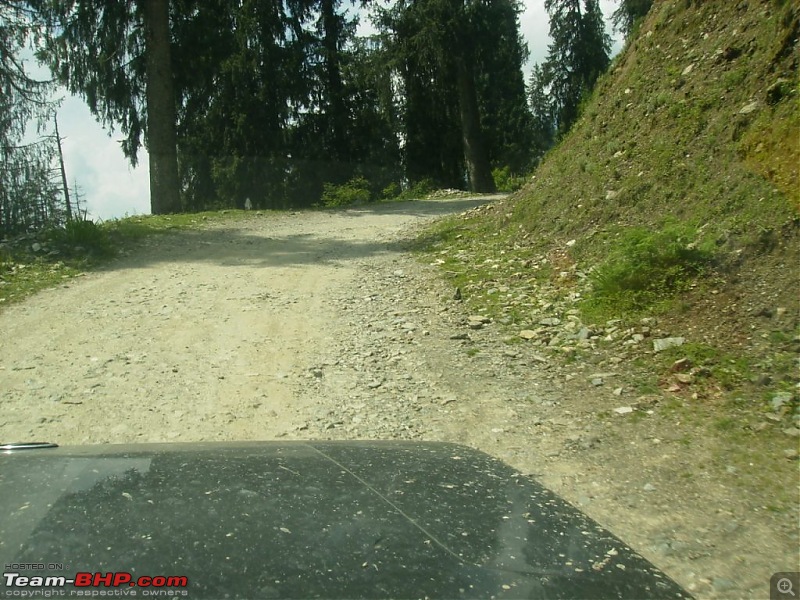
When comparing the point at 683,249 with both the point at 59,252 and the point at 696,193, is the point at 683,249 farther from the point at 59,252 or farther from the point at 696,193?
the point at 59,252

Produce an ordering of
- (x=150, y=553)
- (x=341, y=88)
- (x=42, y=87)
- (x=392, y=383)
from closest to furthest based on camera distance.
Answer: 1. (x=150, y=553)
2. (x=392, y=383)
3. (x=42, y=87)
4. (x=341, y=88)

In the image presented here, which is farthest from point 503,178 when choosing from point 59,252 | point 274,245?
point 59,252

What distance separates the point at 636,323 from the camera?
23.4 ft

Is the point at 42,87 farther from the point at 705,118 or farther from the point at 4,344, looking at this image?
the point at 705,118

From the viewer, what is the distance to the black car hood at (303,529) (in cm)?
203

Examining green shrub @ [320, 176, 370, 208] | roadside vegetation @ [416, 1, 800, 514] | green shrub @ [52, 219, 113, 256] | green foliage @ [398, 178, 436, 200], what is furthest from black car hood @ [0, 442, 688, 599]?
green foliage @ [398, 178, 436, 200]

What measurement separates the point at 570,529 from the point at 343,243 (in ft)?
40.4

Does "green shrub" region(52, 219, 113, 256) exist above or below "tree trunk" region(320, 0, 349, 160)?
below

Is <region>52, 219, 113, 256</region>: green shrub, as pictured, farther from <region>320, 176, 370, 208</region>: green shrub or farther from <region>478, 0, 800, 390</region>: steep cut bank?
<region>320, 176, 370, 208</region>: green shrub

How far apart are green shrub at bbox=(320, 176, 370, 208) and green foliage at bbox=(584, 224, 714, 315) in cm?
1805

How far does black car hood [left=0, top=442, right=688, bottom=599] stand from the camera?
203 centimetres

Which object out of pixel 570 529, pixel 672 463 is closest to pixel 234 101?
pixel 672 463

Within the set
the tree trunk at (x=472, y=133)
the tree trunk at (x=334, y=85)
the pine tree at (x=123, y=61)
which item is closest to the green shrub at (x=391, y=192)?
the tree trunk at (x=334, y=85)

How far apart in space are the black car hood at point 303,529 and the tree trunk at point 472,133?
80.2 feet
